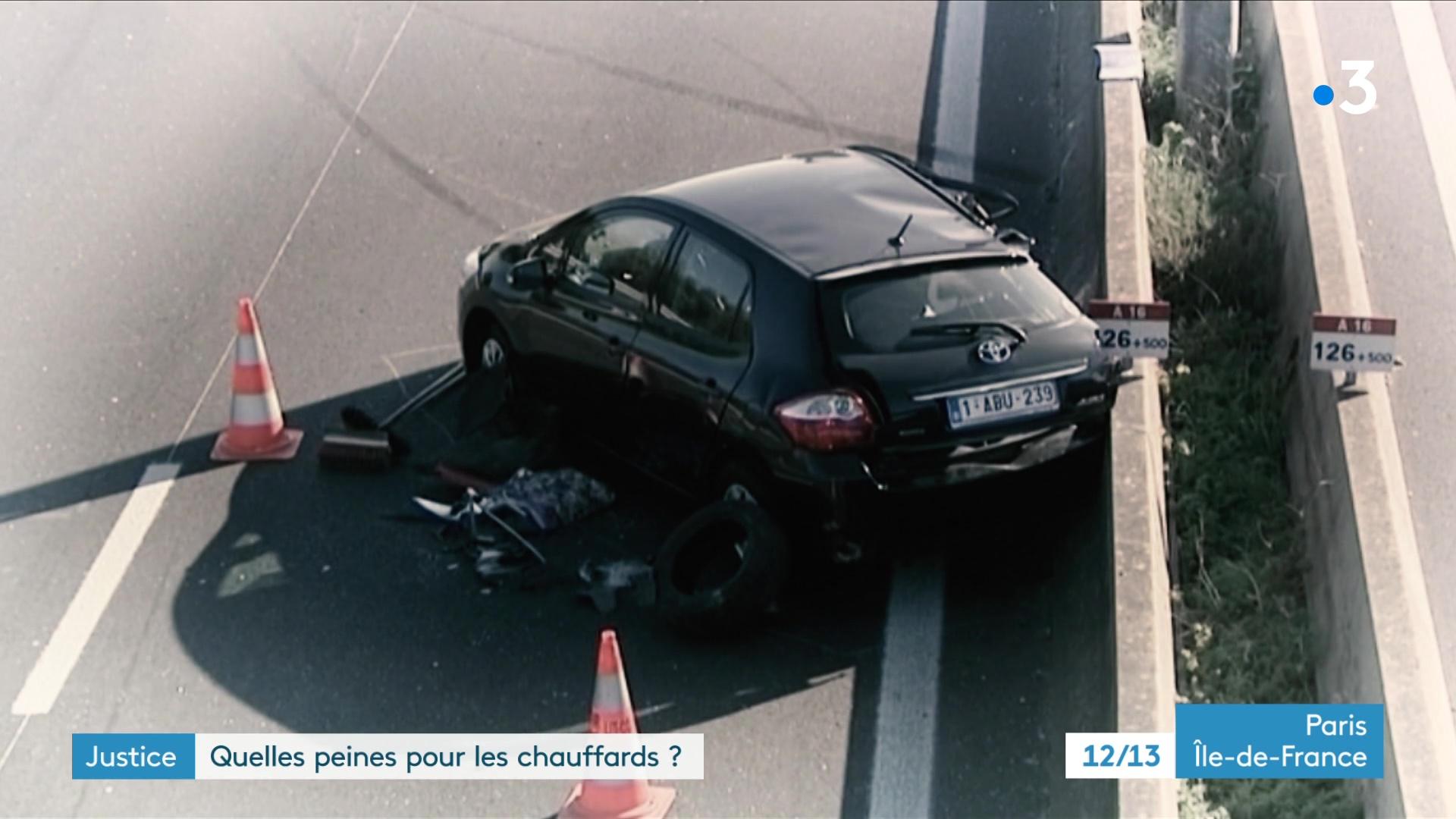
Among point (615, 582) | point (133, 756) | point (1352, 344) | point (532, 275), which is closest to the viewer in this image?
point (133, 756)

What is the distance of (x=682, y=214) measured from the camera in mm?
10008

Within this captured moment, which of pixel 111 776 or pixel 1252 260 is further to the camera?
pixel 1252 260

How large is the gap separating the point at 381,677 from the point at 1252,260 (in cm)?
525

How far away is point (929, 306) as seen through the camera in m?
9.27

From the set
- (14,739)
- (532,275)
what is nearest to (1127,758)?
(14,739)

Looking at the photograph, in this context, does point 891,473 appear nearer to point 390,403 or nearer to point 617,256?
point 617,256

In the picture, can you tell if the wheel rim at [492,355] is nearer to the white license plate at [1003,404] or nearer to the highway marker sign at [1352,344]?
the white license plate at [1003,404]

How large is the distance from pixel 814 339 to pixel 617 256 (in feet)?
5.26

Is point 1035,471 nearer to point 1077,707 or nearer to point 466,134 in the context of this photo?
point 1077,707

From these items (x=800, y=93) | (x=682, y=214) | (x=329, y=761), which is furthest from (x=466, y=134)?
(x=329, y=761)

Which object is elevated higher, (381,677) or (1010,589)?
(1010,589)

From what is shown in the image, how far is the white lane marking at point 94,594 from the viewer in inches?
352

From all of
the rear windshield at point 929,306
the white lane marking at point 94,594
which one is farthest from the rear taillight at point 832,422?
the white lane marking at point 94,594

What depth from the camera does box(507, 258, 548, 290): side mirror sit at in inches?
422
